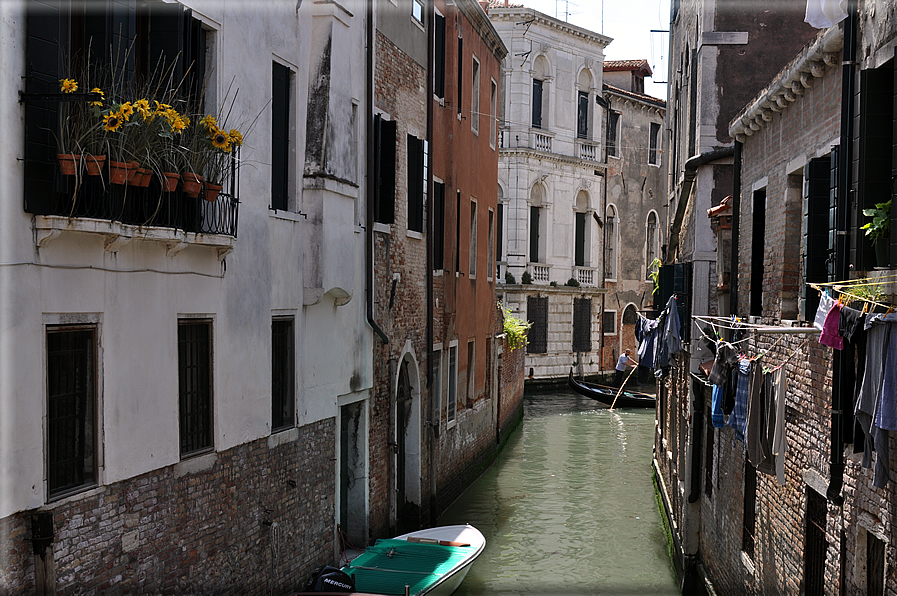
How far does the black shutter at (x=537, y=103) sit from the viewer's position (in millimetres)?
31531

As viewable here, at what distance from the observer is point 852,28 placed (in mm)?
5922

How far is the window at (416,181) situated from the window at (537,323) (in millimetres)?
18741

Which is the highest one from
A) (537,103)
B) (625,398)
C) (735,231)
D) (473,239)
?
(537,103)

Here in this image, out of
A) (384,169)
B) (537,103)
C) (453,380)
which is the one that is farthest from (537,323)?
(384,169)

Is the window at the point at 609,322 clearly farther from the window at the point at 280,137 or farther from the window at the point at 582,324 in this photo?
the window at the point at 280,137

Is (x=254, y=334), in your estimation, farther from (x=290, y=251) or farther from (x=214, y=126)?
(x=214, y=126)

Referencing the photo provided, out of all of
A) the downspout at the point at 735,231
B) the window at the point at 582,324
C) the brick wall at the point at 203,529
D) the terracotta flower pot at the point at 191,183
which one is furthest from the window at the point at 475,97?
the window at the point at 582,324

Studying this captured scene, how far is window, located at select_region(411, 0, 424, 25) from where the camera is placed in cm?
1239

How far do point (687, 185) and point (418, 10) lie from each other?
447cm

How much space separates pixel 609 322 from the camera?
116ft

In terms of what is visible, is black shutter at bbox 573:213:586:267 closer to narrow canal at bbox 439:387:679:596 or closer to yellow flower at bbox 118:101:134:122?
narrow canal at bbox 439:387:679:596

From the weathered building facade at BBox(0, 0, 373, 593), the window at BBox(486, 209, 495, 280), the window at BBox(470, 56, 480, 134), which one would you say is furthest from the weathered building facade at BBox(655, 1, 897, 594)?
the window at BBox(486, 209, 495, 280)

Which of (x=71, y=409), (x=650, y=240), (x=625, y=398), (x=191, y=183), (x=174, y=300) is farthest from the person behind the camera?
(x=650, y=240)

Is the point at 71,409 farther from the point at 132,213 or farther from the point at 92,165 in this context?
the point at 92,165
